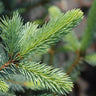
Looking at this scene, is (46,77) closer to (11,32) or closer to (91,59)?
(11,32)

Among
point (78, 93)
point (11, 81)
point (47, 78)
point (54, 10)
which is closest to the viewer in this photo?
point (47, 78)

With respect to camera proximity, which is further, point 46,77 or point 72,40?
point 72,40

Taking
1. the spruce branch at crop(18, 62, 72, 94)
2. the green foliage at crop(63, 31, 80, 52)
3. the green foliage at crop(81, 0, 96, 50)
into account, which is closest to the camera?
the spruce branch at crop(18, 62, 72, 94)

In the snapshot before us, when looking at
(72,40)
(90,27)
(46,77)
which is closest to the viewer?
(46,77)

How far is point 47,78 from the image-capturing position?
15.7 inches

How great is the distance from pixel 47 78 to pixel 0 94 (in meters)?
0.18

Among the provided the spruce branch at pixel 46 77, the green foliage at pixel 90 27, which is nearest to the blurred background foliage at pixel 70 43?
the green foliage at pixel 90 27

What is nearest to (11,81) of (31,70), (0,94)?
(0,94)

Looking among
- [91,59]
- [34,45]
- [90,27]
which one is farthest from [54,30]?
[91,59]

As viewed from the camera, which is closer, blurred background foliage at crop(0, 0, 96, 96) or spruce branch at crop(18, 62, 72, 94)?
spruce branch at crop(18, 62, 72, 94)

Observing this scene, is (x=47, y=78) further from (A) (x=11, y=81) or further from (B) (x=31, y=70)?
(A) (x=11, y=81)

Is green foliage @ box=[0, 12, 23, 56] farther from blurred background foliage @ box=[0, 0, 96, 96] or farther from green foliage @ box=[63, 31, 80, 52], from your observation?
green foliage @ box=[63, 31, 80, 52]

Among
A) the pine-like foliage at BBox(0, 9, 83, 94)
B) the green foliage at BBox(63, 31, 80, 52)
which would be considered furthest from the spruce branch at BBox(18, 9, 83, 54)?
the green foliage at BBox(63, 31, 80, 52)

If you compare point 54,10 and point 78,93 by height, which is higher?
point 54,10
